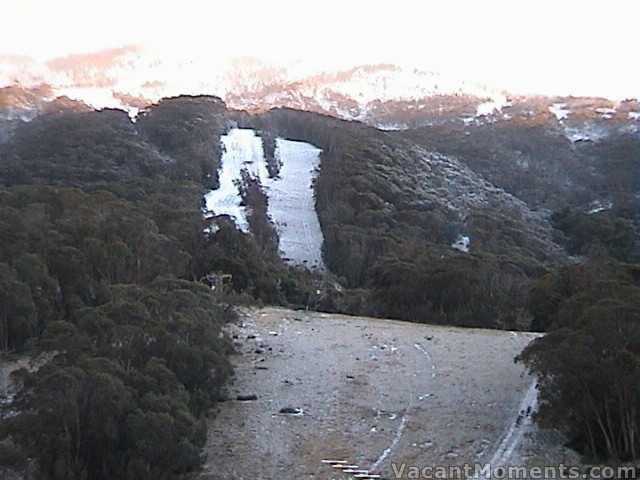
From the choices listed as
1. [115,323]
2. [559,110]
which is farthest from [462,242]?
[559,110]

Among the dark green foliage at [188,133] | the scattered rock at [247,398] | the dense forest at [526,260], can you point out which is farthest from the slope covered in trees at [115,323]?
the dark green foliage at [188,133]

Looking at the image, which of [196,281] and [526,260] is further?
[526,260]

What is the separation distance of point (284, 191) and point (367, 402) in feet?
161

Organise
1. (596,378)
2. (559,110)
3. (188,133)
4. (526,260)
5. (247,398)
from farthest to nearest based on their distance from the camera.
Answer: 1. (559,110)
2. (188,133)
3. (526,260)
4. (247,398)
5. (596,378)

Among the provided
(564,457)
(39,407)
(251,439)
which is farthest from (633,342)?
(39,407)

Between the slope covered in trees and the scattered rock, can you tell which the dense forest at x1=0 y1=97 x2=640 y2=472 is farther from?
the scattered rock

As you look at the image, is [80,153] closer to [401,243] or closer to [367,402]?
[401,243]

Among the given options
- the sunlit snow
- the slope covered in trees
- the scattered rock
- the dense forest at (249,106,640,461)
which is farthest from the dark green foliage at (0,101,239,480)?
the sunlit snow

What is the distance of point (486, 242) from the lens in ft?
168

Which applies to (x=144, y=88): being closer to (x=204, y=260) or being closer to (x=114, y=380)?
(x=204, y=260)

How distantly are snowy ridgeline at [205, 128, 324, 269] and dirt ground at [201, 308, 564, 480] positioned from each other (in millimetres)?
24484

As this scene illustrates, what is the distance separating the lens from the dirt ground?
46.1 ft

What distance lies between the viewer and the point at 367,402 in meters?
17.0

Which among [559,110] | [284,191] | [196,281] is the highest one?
[196,281]
